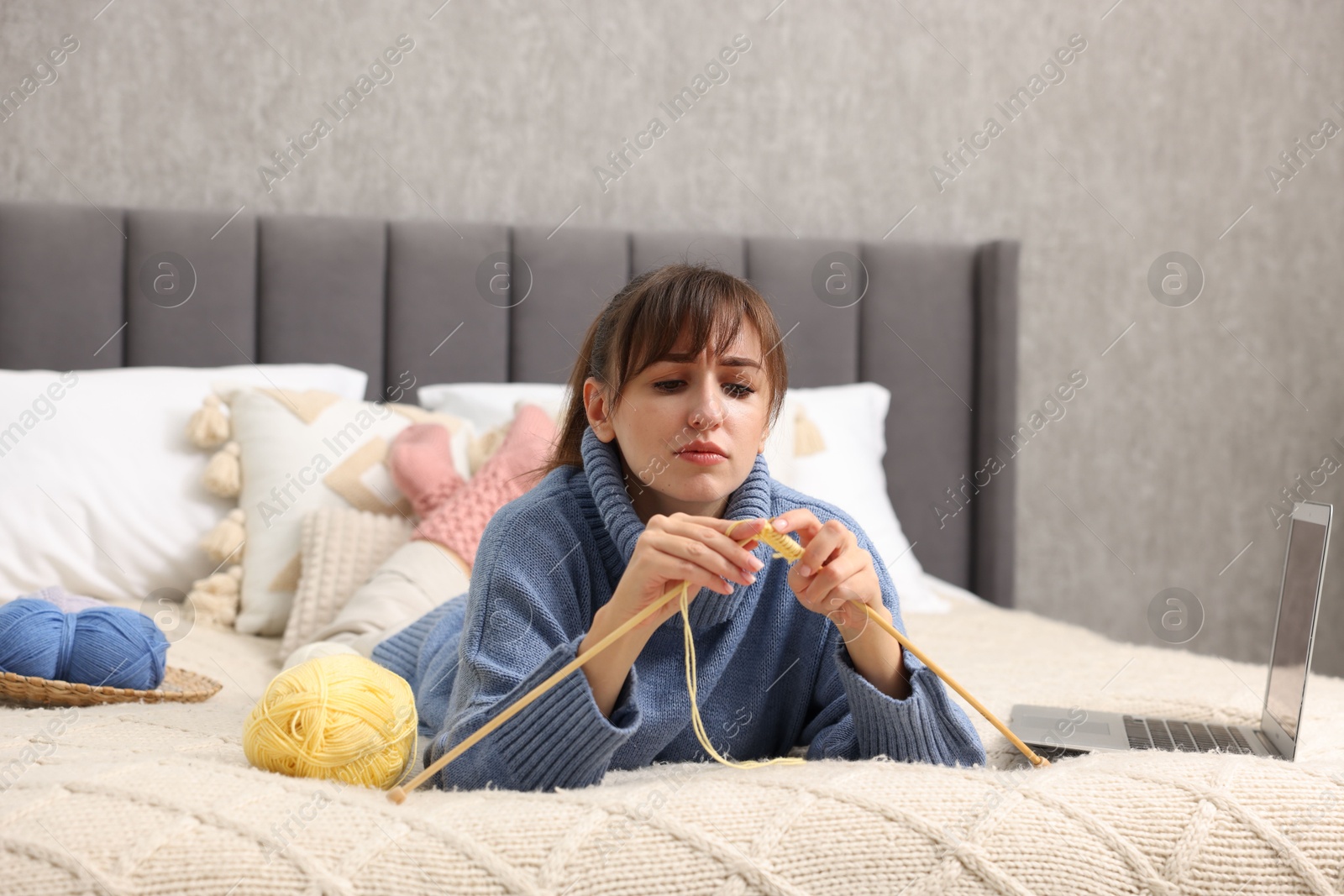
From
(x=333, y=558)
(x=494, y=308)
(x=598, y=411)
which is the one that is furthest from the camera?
(x=494, y=308)

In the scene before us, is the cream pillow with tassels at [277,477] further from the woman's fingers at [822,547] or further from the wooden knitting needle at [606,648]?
the woman's fingers at [822,547]

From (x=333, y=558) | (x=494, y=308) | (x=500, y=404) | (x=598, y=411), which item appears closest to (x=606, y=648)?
(x=598, y=411)

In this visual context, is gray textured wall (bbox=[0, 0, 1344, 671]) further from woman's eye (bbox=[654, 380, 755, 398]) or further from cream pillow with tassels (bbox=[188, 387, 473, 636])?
woman's eye (bbox=[654, 380, 755, 398])

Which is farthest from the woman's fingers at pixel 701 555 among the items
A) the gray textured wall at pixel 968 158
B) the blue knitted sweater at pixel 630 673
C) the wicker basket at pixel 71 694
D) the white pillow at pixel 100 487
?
the gray textured wall at pixel 968 158

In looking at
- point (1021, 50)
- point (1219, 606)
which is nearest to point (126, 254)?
point (1021, 50)

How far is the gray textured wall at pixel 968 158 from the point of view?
2305mm

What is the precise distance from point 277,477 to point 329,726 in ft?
3.22

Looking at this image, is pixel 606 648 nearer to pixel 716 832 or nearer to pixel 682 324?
pixel 716 832

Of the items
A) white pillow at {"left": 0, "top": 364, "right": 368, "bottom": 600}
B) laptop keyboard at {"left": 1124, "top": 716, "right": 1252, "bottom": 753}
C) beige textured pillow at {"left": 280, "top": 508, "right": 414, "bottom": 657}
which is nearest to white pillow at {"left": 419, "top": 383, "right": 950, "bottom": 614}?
beige textured pillow at {"left": 280, "top": 508, "right": 414, "bottom": 657}

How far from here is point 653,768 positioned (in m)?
1.02

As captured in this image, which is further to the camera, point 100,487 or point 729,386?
point 100,487

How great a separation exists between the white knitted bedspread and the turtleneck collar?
0.19 metres

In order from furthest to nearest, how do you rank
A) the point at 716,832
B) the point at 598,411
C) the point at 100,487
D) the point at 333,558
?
1. the point at 100,487
2. the point at 333,558
3. the point at 598,411
4. the point at 716,832

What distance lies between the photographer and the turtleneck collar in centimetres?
101
